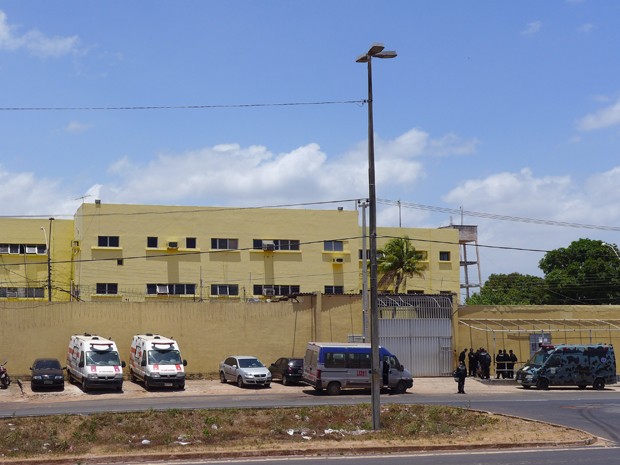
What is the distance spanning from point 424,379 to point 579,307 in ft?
36.0

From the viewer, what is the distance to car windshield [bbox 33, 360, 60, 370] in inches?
1585

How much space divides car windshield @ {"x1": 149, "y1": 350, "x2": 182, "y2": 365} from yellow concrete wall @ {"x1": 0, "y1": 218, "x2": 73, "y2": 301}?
953 inches

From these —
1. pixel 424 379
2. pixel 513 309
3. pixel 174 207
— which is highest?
pixel 174 207

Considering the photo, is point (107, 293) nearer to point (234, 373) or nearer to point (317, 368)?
point (234, 373)

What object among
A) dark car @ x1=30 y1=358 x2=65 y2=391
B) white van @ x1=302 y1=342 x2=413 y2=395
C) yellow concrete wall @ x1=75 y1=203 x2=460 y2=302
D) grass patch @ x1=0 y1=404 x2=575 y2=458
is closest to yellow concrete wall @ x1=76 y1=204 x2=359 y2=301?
yellow concrete wall @ x1=75 y1=203 x2=460 y2=302

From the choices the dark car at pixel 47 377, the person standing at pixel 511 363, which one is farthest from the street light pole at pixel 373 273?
the person standing at pixel 511 363

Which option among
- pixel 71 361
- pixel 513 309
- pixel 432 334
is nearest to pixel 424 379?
pixel 432 334

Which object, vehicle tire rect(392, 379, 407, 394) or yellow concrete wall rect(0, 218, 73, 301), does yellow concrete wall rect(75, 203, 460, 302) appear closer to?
yellow concrete wall rect(0, 218, 73, 301)

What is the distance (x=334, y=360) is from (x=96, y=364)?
11008mm

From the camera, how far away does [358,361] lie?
39500 millimetres

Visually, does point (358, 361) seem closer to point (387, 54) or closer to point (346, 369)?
point (346, 369)

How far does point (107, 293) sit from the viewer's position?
6369cm

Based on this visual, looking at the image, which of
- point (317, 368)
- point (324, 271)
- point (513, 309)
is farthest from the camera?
point (324, 271)

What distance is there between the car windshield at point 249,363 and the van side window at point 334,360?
5201 millimetres
